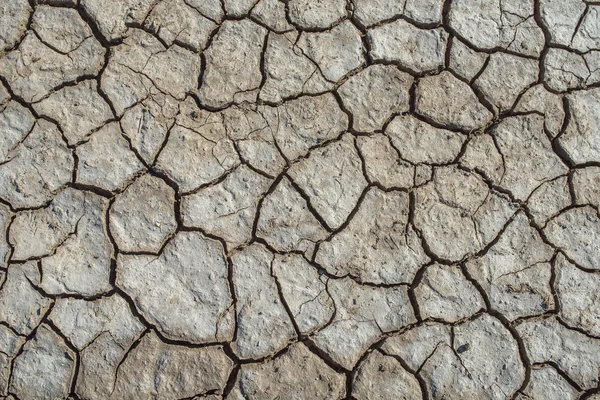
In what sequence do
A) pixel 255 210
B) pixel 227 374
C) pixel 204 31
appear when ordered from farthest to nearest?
1. pixel 204 31
2. pixel 255 210
3. pixel 227 374

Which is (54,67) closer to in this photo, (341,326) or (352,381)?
(341,326)

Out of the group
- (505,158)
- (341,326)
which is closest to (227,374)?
(341,326)

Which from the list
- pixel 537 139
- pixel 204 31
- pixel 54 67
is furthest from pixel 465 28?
pixel 54 67

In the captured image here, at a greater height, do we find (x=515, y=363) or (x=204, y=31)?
(x=204, y=31)

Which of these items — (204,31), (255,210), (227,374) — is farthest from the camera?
(204,31)

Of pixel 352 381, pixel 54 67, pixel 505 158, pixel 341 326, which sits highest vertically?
pixel 54 67

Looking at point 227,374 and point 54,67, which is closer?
point 227,374

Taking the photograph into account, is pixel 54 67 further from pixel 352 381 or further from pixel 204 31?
pixel 352 381
